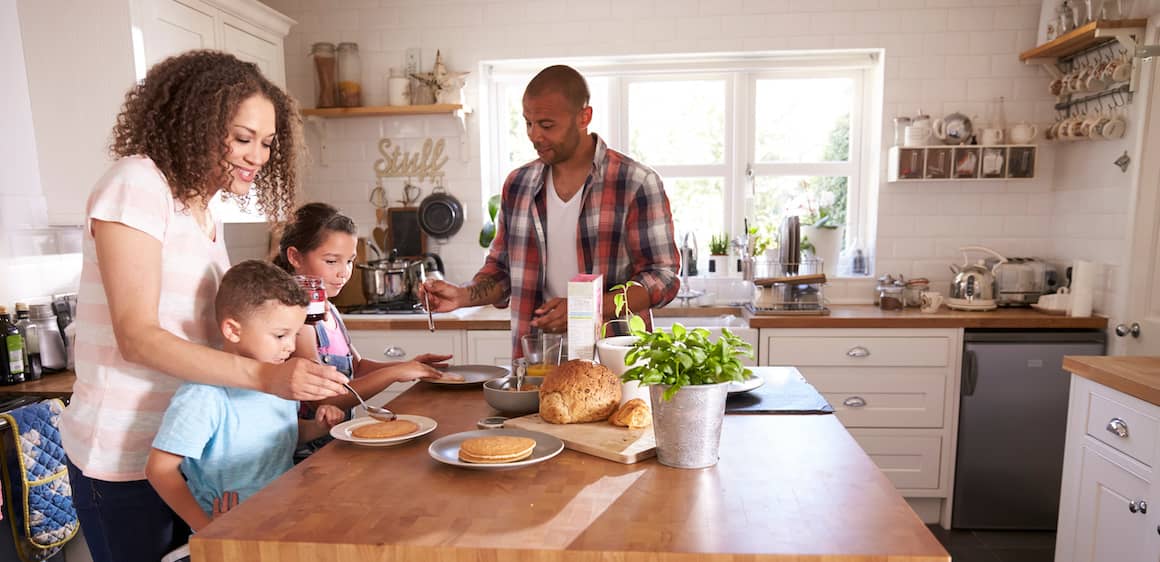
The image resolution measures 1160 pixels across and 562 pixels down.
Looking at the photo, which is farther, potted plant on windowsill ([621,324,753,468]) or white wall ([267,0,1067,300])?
white wall ([267,0,1067,300])

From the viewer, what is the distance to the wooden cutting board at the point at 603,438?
115 cm

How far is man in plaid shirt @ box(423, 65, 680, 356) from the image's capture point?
1.99m

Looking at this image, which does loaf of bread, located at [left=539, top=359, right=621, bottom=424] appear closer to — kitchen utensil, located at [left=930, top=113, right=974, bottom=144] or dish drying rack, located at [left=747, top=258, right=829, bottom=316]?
dish drying rack, located at [left=747, top=258, right=829, bottom=316]

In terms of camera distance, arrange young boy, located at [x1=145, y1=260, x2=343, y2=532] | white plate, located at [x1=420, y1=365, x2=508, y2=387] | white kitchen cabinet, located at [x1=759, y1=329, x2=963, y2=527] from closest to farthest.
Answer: young boy, located at [x1=145, y1=260, x2=343, y2=532] < white plate, located at [x1=420, y1=365, x2=508, y2=387] < white kitchen cabinet, located at [x1=759, y1=329, x2=963, y2=527]

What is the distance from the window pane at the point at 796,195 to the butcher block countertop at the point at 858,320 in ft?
1.98

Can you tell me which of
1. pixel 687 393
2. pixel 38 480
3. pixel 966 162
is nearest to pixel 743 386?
pixel 687 393

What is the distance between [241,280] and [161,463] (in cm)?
34

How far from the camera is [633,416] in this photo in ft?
4.13

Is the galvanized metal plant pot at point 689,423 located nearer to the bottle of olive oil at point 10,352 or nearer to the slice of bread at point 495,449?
the slice of bread at point 495,449

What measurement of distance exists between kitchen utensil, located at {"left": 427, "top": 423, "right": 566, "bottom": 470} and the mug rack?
8.55 feet

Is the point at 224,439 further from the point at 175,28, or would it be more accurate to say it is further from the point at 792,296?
the point at 792,296

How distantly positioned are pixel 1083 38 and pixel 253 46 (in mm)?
3405

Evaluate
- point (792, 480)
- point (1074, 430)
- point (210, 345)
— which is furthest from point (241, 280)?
point (1074, 430)

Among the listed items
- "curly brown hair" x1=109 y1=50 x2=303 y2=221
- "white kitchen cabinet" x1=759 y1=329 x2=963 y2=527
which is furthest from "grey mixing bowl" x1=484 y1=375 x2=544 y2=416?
"white kitchen cabinet" x1=759 y1=329 x2=963 y2=527
